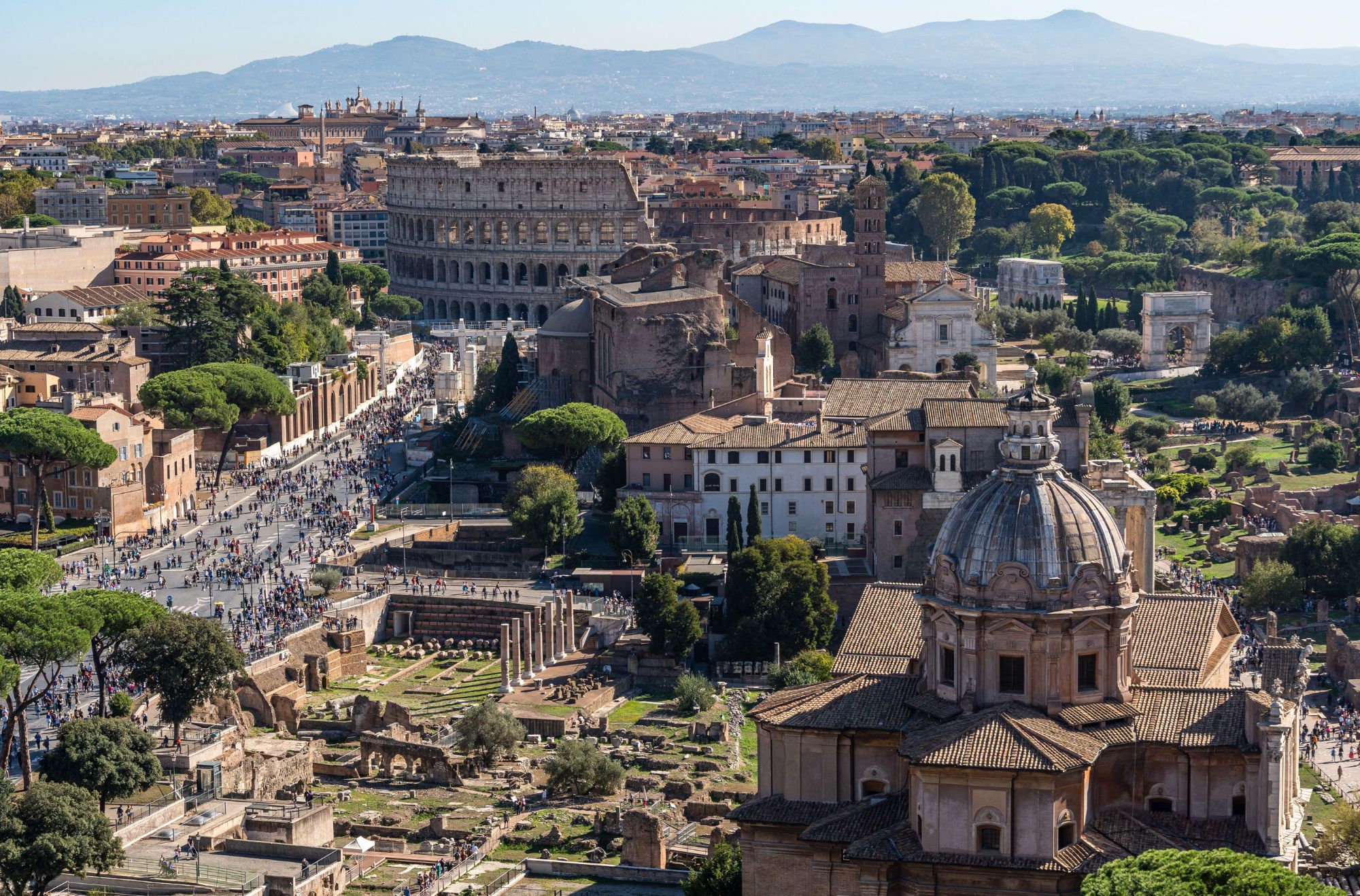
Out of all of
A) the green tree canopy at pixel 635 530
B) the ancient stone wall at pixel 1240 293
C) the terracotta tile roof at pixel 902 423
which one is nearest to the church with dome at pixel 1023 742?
the terracotta tile roof at pixel 902 423

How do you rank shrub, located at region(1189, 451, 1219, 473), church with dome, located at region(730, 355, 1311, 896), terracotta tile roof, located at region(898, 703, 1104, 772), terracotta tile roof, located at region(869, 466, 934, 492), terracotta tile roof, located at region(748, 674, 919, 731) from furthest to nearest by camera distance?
shrub, located at region(1189, 451, 1219, 473) < terracotta tile roof, located at region(869, 466, 934, 492) < terracotta tile roof, located at region(748, 674, 919, 731) < church with dome, located at region(730, 355, 1311, 896) < terracotta tile roof, located at region(898, 703, 1104, 772)

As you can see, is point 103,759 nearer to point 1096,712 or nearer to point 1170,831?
point 1096,712

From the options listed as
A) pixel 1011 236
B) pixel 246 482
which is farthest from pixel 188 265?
pixel 1011 236

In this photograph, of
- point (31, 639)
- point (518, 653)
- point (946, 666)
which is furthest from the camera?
point (518, 653)

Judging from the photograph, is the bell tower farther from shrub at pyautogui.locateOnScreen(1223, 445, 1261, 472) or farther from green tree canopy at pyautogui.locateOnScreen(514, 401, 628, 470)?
green tree canopy at pyautogui.locateOnScreen(514, 401, 628, 470)

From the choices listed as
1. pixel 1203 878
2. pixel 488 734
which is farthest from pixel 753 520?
pixel 1203 878

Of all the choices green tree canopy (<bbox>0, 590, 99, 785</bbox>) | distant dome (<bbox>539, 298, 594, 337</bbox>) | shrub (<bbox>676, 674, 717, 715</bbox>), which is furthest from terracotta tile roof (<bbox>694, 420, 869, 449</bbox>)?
green tree canopy (<bbox>0, 590, 99, 785</bbox>)
